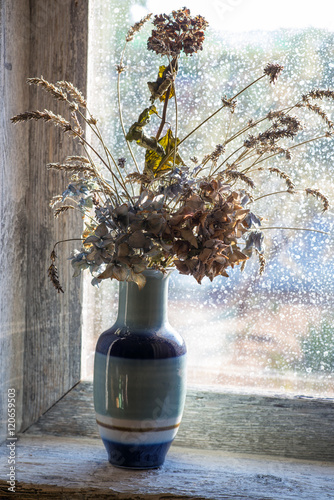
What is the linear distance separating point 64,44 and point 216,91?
0.37m

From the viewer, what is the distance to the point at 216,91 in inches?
51.3

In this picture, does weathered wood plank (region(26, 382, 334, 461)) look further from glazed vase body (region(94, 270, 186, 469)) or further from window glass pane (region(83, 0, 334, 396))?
glazed vase body (region(94, 270, 186, 469))

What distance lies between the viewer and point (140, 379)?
987 millimetres

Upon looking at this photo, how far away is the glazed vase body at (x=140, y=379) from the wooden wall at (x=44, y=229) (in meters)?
0.28

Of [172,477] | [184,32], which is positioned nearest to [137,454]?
[172,477]

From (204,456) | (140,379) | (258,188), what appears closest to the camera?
(140,379)

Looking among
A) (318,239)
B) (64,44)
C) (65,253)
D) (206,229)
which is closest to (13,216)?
(65,253)

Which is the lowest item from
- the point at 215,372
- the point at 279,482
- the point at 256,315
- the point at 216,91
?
the point at 279,482

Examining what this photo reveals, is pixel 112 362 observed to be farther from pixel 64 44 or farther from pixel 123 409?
pixel 64 44

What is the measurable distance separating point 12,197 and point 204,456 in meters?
0.70

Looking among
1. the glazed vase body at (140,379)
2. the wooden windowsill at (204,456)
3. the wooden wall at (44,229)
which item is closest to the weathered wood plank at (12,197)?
the wooden wall at (44,229)

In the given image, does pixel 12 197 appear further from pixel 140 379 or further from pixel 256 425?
pixel 256 425

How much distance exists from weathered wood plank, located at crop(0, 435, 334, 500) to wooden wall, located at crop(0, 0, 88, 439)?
168 mm

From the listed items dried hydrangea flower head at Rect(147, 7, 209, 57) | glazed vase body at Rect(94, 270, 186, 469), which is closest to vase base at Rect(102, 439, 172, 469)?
glazed vase body at Rect(94, 270, 186, 469)
